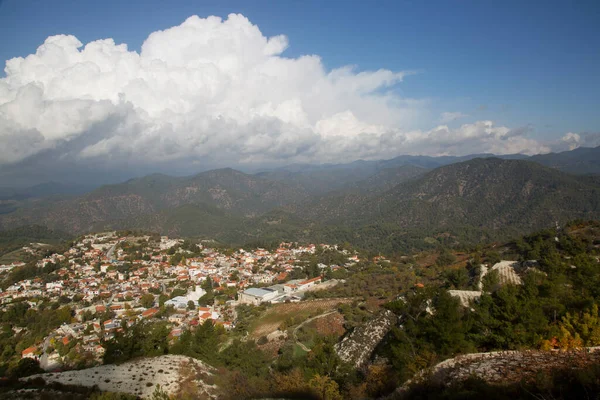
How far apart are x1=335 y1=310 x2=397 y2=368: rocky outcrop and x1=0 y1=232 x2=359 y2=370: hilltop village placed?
48.9ft

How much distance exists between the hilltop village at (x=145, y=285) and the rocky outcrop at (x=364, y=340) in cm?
1491

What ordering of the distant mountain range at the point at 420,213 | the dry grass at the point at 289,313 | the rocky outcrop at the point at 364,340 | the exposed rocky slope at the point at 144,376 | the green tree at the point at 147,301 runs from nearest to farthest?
1. the exposed rocky slope at the point at 144,376
2. the rocky outcrop at the point at 364,340
3. the dry grass at the point at 289,313
4. the green tree at the point at 147,301
5. the distant mountain range at the point at 420,213

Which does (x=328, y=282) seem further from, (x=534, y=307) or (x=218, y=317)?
(x=534, y=307)

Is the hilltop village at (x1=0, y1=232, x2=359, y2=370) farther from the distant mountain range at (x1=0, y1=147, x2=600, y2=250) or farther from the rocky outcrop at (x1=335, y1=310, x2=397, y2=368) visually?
the distant mountain range at (x1=0, y1=147, x2=600, y2=250)

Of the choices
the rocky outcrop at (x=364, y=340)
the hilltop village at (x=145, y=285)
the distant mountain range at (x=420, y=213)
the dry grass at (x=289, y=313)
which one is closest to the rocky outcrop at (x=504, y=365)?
the rocky outcrop at (x=364, y=340)

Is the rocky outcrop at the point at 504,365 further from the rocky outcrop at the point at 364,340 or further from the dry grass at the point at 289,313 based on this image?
the dry grass at the point at 289,313

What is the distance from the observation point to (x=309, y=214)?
615 feet

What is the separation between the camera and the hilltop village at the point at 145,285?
103 ft

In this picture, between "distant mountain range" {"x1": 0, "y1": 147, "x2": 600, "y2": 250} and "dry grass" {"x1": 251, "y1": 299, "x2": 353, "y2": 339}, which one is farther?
"distant mountain range" {"x1": 0, "y1": 147, "x2": 600, "y2": 250}

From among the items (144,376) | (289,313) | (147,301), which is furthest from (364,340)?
(147,301)

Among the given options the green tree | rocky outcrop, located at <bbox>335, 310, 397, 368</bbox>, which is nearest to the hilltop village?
the green tree

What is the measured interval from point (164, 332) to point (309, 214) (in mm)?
167460

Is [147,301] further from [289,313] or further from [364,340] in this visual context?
[364,340]

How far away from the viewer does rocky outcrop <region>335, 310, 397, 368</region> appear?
58.3ft
